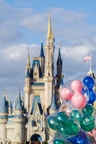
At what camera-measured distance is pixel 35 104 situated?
240 feet

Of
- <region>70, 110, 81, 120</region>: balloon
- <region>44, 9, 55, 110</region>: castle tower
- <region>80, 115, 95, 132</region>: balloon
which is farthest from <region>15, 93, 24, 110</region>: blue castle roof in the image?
<region>80, 115, 95, 132</region>: balloon

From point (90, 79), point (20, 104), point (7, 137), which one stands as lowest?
point (7, 137)

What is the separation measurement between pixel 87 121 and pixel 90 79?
6.33ft

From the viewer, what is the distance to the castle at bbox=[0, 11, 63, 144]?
70312 mm

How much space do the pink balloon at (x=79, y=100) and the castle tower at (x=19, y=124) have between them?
48.9 metres

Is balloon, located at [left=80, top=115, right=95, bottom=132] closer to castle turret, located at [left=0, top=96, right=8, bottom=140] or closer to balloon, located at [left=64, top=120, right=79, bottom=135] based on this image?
balloon, located at [left=64, top=120, right=79, bottom=135]

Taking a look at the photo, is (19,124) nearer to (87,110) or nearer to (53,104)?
(53,104)

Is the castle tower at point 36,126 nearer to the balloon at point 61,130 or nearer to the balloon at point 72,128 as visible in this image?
the balloon at point 61,130

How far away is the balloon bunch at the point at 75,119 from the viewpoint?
21344 mm

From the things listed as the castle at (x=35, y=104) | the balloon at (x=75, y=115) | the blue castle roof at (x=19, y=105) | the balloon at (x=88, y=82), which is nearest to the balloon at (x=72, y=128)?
the balloon at (x=75, y=115)

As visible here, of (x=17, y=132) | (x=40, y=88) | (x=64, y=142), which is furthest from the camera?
(x=40, y=88)

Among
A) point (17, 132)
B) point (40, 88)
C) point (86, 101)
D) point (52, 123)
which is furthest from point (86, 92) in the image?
point (40, 88)

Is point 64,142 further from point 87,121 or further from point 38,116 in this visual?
point 38,116

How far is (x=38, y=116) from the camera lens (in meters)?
70.6
